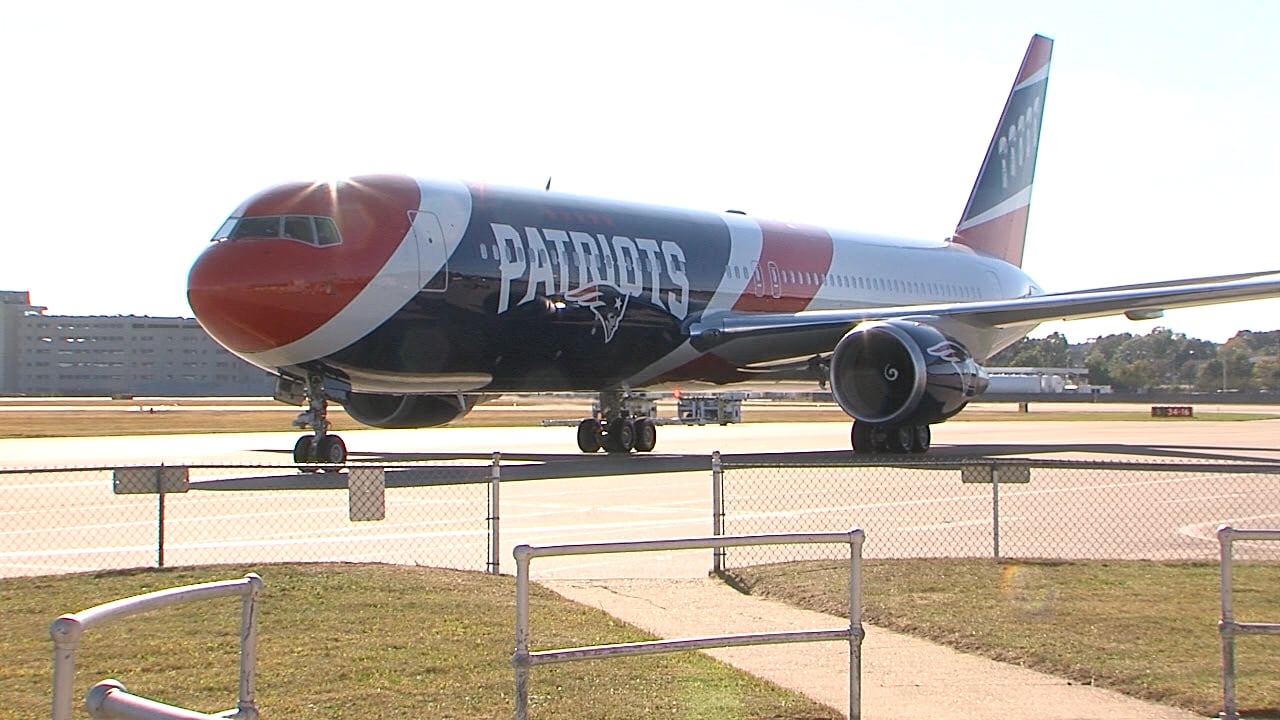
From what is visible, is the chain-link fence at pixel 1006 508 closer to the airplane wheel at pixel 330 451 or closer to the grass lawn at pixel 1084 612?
the grass lawn at pixel 1084 612

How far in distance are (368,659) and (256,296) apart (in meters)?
11.6

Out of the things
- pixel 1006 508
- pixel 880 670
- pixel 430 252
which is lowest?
pixel 880 670

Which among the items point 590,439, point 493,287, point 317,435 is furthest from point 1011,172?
point 317,435

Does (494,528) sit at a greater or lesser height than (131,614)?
lesser

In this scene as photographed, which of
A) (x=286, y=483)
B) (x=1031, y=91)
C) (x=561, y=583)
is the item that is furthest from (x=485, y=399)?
(x=1031, y=91)

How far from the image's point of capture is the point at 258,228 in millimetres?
18609

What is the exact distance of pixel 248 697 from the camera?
13.9 ft

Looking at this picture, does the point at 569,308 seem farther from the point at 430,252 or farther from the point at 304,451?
the point at 304,451

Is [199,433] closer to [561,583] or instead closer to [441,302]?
[441,302]

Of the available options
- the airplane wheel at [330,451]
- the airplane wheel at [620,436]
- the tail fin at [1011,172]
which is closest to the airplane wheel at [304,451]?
the airplane wheel at [330,451]

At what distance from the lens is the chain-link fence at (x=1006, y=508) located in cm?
1126

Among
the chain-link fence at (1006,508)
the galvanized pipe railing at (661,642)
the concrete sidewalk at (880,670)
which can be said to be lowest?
the concrete sidewalk at (880,670)

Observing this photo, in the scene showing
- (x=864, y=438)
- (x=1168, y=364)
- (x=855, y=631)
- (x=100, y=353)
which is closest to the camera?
(x=855, y=631)

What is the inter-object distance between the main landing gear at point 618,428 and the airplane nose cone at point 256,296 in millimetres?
7818
